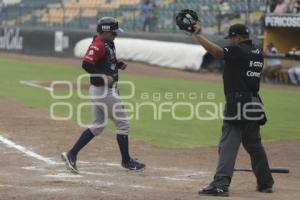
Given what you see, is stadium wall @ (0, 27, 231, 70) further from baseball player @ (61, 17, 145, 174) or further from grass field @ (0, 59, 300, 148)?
baseball player @ (61, 17, 145, 174)

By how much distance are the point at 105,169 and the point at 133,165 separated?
1.20 ft

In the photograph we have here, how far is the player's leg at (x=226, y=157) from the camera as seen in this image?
7.52 meters

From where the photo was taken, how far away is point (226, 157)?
761 centimetres

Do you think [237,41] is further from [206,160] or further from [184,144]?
[184,144]

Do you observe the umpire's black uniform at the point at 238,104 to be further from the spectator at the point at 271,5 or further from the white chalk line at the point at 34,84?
the spectator at the point at 271,5

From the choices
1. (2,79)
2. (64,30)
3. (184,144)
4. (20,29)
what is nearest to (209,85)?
(2,79)

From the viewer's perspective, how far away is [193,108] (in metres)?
16.2

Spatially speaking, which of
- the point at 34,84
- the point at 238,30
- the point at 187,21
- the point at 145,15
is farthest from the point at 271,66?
the point at 187,21

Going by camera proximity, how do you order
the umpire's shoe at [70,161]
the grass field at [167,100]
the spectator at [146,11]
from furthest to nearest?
the spectator at [146,11] < the grass field at [167,100] < the umpire's shoe at [70,161]

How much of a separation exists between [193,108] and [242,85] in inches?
339

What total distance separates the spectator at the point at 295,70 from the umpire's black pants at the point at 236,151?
624 inches

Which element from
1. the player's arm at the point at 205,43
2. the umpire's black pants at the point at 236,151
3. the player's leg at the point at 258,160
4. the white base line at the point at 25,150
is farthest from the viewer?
the white base line at the point at 25,150

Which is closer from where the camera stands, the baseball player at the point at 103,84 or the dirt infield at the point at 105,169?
the dirt infield at the point at 105,169

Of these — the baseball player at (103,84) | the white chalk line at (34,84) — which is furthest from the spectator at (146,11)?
the baseball player at (103,84)
